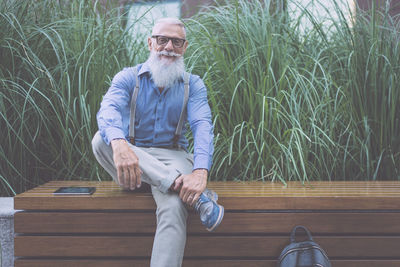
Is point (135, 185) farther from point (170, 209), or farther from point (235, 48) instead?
point (235, 48)

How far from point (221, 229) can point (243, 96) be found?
1.21 metres

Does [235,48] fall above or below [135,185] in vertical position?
above

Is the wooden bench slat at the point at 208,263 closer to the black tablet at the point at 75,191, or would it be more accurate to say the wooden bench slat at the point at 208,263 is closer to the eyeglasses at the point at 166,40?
the black tablet at the point at 75,191

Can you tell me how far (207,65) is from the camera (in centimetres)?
347

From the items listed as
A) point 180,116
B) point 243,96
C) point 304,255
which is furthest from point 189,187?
point 243,96

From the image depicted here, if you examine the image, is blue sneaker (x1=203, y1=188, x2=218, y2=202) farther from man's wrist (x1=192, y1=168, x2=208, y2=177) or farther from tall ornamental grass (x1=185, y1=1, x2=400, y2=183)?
tall ornamental grass (x1=185, y1=1, x2=400, y2=183)

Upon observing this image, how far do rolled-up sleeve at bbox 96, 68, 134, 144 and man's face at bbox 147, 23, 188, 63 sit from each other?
0.81 feet

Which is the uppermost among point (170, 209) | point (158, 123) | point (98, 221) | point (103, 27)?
point (103, 27)

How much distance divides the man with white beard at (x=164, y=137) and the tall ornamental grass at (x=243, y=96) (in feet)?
1.56

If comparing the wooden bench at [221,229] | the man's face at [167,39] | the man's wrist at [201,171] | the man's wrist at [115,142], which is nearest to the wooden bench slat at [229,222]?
the wooden bench at [221,229]

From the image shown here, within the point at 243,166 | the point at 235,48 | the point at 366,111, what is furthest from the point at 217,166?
the point at 366,111

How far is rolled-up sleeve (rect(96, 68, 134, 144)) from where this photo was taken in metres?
2.52

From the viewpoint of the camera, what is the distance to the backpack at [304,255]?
7.93 ft

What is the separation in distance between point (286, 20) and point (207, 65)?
950 mm
